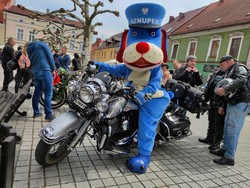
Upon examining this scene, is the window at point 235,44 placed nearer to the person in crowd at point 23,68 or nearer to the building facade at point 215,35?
the building facade at point 215,35

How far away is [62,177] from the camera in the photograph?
255 centimetres

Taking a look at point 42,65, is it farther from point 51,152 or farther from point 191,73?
point 191,73

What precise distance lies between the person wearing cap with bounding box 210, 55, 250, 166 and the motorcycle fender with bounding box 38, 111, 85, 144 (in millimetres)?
2093

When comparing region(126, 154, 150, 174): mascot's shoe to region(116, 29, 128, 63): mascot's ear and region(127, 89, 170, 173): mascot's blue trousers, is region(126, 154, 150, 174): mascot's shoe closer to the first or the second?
region(127, 89, 170, 173): mascot's blue trousers

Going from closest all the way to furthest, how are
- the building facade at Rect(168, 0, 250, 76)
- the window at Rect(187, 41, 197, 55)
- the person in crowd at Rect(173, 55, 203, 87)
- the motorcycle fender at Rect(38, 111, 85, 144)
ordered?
1. the motorcycle fender at Rect(38, 111, 85, 144)
2. the person in crowd at Rect(173, 55, 203, 87)
3. the building facade at Rect(168, 0, 250, 76)
4. the window at Rect(187, 41, 197, 55)

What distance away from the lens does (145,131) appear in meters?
2.90

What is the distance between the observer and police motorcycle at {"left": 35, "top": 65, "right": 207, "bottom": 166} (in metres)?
2.38

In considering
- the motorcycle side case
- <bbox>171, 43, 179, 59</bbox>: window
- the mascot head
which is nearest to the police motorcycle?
the mascot head

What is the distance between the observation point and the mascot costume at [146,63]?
283cm

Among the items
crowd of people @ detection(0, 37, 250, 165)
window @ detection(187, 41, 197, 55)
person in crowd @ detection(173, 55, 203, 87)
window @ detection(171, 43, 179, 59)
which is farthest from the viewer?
window @ detection(171, 43, 179, 59)

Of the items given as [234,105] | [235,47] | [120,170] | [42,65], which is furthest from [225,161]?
[235,47]

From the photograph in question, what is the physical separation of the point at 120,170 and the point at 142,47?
162 centimetres

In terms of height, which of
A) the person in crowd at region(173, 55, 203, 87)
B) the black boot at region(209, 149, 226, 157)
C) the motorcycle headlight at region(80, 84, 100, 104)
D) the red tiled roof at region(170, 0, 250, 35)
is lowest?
the black boot at region(209, 149, 226, 157)

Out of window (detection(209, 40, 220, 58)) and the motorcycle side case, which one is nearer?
the motorcycle side case
